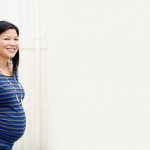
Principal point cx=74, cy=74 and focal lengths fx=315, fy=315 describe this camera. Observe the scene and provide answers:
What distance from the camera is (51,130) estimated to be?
227cm

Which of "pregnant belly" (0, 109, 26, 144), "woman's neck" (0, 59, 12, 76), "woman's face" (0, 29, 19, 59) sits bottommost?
"pregnant belly" (0, 109, 26, 144)

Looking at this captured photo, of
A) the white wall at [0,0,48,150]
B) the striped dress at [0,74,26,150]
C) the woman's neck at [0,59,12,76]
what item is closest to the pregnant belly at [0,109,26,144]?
the striped dress at [0,74,26,150]

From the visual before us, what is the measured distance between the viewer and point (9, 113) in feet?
4.84

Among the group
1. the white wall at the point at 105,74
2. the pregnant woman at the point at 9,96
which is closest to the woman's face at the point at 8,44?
the pregnant woman at the point at 9,96

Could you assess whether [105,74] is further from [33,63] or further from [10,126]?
[33,63]

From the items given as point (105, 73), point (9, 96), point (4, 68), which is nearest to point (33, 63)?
point (4, 68)

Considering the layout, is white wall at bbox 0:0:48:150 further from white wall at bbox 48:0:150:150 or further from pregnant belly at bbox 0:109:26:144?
pregnant belly at bbox 0:109:26:144

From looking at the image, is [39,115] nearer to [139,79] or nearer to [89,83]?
[89,83]

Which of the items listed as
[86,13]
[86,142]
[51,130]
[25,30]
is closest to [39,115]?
[51,130]

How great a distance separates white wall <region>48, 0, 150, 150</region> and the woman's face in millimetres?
268

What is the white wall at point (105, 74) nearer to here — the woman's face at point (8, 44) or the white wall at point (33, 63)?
the woman's face at point (8, 44)

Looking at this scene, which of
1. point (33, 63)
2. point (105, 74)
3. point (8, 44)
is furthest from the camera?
point (33, 63)

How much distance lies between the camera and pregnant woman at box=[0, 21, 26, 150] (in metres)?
1.46

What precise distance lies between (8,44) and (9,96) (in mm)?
262
